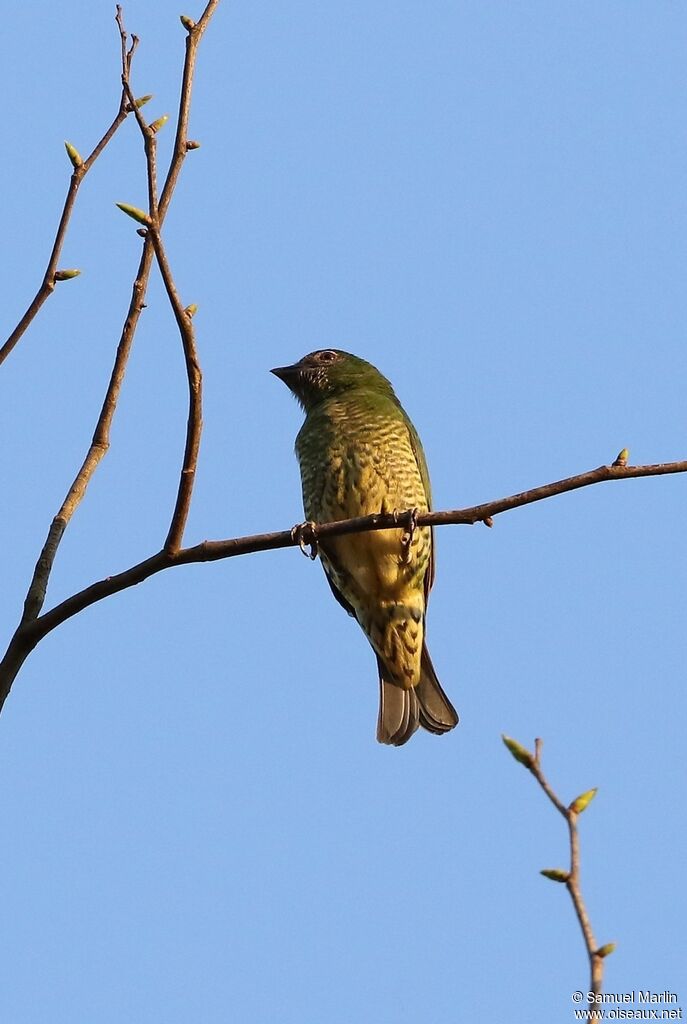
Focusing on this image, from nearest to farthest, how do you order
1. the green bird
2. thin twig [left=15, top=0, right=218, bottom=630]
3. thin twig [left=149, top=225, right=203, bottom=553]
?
thin twig [left=149, top=225, right=203, bottom=553] → thin twig [left=15, top=0, right=218, bottom=630] → the green bird

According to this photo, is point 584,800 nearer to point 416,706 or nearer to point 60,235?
point 60,235

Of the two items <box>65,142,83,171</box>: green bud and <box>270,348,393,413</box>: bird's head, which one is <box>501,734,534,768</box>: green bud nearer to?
<box>65,142,83,171</box>: green bud

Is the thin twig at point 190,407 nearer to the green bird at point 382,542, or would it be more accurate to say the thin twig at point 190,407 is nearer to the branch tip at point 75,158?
the branch tip at point 75,158

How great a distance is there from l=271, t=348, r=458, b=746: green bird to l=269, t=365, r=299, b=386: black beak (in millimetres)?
327

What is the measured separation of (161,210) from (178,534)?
0.92 metres

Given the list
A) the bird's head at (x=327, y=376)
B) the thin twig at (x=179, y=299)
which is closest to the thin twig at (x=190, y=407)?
the thin twig at (x=179, y=299)

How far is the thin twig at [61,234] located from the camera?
387 centimetres

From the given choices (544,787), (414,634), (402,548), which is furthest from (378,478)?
(544,787)

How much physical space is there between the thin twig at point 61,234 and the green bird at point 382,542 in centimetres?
268

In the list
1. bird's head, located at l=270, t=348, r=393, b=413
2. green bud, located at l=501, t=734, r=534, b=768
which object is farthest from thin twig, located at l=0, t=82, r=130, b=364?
bird's head, located at l=270, t=348, r=393, b=413

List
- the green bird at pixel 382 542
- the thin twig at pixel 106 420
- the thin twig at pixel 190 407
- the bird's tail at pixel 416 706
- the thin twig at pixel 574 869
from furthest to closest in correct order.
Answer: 1. the bird's tail at pixel 416 706
2. the green bird at pixel 382 542
3. the thin twig at pixel 106 420
4. the thin twig at pixel 190 407
5. the thin twig at pixel 574 869

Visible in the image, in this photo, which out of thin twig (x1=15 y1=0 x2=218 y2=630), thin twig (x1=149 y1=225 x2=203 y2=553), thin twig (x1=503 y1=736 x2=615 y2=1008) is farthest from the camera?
thin twig (x1=15 y1=0 x2=218 y2=630)

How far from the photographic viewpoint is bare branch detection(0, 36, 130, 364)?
12.7 feet

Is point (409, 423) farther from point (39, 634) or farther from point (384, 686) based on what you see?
point (39, 634)
